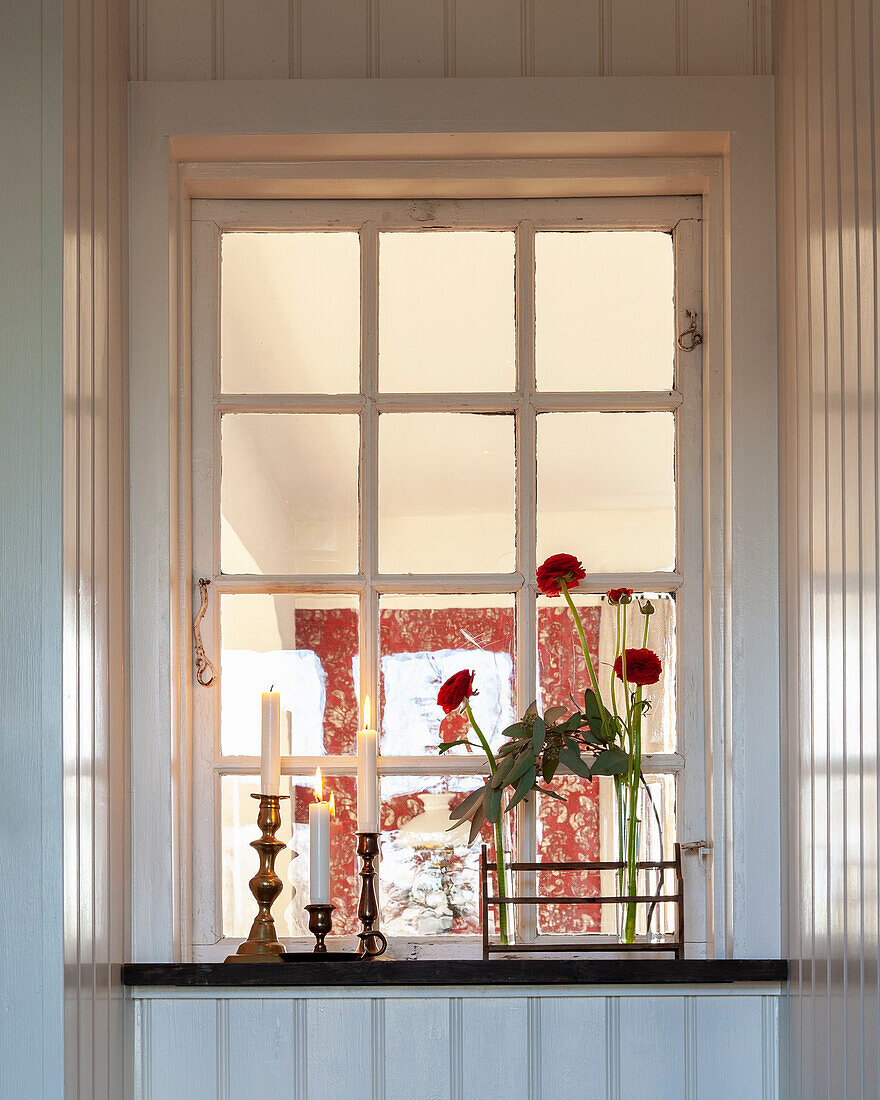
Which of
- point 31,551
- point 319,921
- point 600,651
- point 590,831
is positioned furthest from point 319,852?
point 31,551

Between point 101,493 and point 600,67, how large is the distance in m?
1.06

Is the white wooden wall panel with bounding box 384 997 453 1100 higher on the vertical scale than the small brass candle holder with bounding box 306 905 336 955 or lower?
lower

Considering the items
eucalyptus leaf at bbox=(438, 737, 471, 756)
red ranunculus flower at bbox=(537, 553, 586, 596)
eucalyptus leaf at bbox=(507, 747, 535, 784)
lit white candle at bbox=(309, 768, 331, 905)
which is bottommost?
lit white candle at bbox=(309, 768, 331, 905)

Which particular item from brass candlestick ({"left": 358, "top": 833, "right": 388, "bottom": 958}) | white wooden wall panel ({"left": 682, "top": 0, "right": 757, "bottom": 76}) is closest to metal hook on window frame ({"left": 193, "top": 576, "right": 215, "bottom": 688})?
brass candlestick ({"left": 358, "top": 833, "right": 388, "bottom": 958})

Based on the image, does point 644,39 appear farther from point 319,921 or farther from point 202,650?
point 319,921

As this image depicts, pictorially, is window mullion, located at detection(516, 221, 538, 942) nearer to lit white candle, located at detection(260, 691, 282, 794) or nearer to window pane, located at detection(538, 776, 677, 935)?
window pane, located at detection(538, 776, 677, 935)

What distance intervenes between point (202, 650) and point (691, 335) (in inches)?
39.5

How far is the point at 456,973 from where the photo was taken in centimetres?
192

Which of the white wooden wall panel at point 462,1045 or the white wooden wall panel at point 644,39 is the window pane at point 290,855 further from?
the white wooden wall panel at point 644,39

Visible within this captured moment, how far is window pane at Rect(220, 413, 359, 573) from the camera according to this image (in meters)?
2.20

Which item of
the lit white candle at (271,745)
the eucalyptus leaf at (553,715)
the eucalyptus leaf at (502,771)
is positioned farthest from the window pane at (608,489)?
the lit white candle at (271,745)

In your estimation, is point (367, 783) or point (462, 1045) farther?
point (367, 783)

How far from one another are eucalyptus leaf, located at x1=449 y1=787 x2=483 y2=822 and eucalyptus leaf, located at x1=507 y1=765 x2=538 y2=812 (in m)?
0.06

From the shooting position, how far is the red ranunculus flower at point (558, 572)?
81.0 inches
